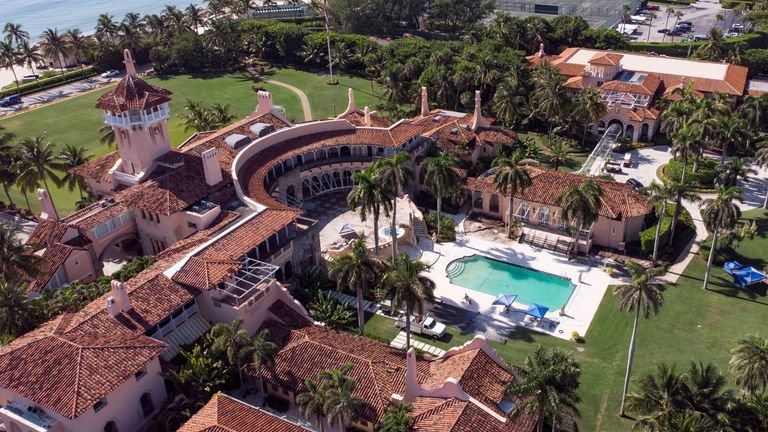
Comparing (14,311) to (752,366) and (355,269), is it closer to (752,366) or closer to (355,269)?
(355,269)

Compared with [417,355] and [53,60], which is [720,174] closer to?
[417,355]

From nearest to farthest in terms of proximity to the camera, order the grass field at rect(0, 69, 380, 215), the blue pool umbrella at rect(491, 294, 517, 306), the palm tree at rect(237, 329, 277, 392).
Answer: the palm tree at rect(237, 329, 277, 392), the blue pool umbrella at rect(491, 294, 517, 306), the grass field at rect(0, 69, 380, 215)

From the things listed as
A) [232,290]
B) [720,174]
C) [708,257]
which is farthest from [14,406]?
[720,174]

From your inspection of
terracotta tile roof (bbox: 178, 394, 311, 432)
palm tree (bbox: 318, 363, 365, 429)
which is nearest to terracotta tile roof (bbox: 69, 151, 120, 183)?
terracotta tile roof (bbox: 178, 394, 311, 432)

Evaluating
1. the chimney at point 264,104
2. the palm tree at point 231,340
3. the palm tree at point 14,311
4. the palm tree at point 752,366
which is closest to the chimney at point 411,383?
the palm tree at point 231,340

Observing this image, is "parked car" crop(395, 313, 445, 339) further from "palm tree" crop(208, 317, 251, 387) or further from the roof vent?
the roof vent

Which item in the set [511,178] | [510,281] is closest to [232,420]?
[510,281]

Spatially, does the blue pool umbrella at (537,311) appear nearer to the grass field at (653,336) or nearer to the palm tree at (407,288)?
the grass field at (653,336)
